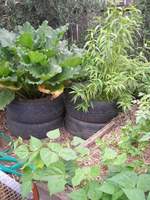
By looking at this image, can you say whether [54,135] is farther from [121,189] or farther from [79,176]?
[121,189]

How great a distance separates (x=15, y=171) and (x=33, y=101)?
0.69m

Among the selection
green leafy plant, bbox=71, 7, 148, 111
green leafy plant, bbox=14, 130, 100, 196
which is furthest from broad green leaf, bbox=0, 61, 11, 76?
green leafy plant, bbox=14, 130, 100, 196

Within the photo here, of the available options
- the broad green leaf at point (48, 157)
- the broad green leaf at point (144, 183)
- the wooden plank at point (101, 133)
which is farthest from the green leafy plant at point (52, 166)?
the wooden plank at point (101, 133)

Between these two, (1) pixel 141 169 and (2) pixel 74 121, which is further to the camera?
(2) pixel 74 121

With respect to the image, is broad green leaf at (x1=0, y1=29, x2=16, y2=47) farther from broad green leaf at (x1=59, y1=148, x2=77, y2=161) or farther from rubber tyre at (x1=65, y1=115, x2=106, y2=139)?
broad green leaf at (x1=59, y1=148, x2=77, y2=161)

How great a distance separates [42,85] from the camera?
3.23 metres

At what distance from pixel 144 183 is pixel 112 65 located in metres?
1.64

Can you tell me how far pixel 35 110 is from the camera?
130 inches

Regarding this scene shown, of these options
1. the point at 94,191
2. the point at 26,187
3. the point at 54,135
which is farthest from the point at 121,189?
the point at 26,187

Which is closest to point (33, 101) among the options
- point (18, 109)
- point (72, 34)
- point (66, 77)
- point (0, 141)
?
point (18, 109)

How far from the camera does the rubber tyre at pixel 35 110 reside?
10.8 ft

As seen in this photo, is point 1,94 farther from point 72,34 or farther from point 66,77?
point 72,34

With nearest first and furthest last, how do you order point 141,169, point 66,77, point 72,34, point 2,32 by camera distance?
point 141,169
point 66,77
point 2,32
point 72,34

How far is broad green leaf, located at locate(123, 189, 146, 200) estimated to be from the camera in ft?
5.39
